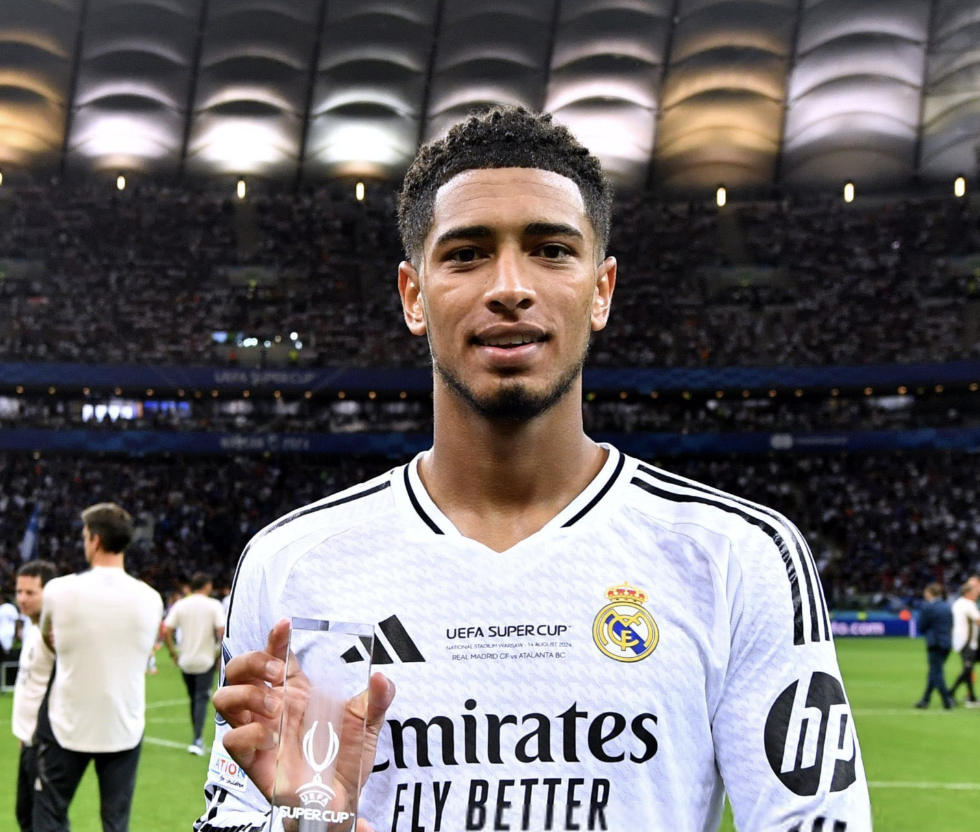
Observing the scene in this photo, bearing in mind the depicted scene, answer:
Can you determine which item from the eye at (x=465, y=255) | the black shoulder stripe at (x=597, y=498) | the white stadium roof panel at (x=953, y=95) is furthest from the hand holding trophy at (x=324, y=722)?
the white stadium roof panel at (x=953, y=95)

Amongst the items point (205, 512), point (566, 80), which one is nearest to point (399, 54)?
point (566, 80)

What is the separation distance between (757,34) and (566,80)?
7990 millimetres

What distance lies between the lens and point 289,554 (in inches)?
96.7

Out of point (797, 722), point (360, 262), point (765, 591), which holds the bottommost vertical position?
point (797, 722)

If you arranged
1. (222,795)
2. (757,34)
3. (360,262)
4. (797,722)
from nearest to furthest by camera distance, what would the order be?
(797,722) → (222,795) → (757,34) → (360,262)

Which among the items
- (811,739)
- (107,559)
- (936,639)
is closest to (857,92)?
(936,639)

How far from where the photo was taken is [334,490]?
44531 mm

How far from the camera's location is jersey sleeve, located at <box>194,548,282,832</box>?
2.25m

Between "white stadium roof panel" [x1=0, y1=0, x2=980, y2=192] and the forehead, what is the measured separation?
154ft

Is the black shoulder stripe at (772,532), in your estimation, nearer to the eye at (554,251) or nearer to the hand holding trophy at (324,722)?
the eye at (554,251)

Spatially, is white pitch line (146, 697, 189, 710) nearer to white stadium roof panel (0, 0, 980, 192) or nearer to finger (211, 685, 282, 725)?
finger (211, 685, 282, 725)

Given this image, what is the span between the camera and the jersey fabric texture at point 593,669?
212cm

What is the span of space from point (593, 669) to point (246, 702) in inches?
26.6

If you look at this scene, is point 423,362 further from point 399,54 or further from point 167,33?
point 167,33
